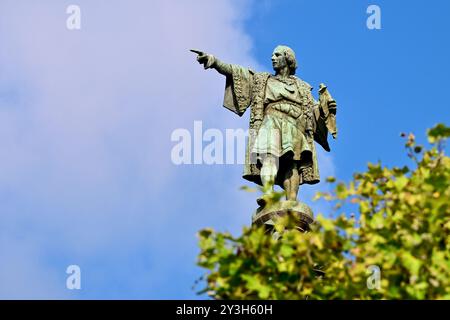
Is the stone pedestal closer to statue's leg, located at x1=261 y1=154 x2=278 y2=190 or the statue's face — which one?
statue's leg, located at x1=261 y1=154 x2=278 y2=190

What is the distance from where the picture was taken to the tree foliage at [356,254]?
18672mm

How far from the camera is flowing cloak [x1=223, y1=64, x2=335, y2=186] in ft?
101

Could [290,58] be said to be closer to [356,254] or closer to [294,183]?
[294,183]

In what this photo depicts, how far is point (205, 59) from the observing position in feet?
100

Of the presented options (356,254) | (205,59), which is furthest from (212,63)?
(356,254)

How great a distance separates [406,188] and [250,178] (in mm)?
10695

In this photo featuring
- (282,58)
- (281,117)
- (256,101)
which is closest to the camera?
(281,117)

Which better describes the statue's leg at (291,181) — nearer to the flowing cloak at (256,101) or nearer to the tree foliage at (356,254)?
the flowing cloak at (256,101)

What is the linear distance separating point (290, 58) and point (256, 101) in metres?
1.33

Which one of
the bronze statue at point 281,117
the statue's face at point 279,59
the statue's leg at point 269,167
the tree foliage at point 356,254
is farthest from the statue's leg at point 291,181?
the tree foliage at point 356,254

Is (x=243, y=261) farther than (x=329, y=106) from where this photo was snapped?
No

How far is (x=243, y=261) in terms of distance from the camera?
19.2m
